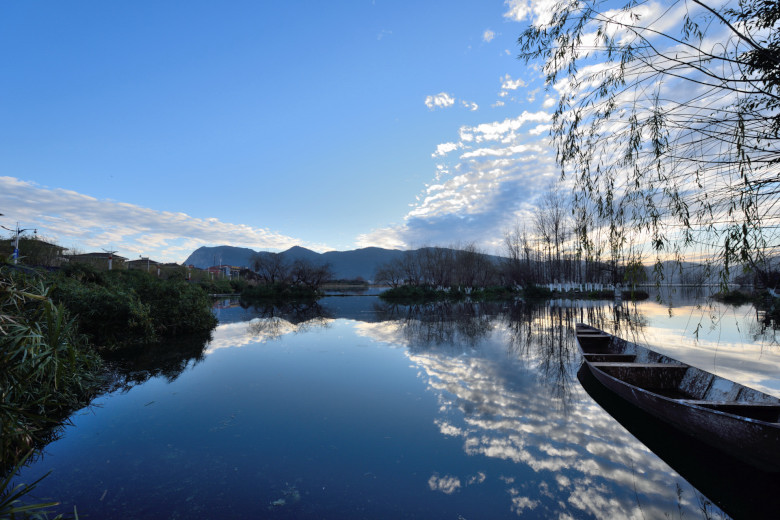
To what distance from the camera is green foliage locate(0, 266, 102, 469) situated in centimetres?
239

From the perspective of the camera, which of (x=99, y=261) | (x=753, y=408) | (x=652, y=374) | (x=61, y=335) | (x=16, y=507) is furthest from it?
(x=99, y=261)

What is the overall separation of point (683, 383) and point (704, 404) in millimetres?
2146

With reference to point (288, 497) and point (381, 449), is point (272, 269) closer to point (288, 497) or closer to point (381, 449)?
point (381, 449)

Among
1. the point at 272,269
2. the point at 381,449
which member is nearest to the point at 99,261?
the point at 272,269

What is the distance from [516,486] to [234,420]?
163 inches

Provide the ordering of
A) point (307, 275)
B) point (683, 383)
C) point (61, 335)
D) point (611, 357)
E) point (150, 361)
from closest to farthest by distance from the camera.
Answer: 1. point (61, 335)
2. point (683, 383)
3. point (611, 357)
4. point (150, 361)
5. point (307, 275)

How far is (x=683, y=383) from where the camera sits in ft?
19.5

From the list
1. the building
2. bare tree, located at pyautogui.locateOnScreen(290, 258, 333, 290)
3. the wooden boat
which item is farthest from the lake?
bare tree, located at pyautogui.locateOnScreen(290, 258, 333, 290)

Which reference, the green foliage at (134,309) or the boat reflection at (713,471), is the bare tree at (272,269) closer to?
the green foliage at (134,309)

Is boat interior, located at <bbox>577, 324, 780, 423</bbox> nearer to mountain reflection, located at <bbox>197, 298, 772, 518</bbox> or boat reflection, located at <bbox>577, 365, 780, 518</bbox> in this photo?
boat reflection, located at <bbox>577, 365, 780, 518</bbox>

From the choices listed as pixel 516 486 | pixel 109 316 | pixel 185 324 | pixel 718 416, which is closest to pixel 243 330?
pixel 185 324

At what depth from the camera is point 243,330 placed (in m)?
14.2

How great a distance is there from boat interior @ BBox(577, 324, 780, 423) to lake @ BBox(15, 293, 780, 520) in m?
0.62

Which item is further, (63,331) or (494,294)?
(494,294)
